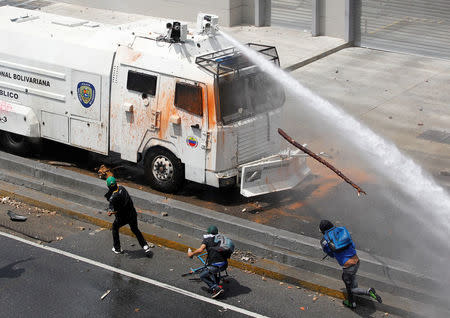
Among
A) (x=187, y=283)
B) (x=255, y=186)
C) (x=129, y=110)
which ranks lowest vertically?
(x=187, y=283)

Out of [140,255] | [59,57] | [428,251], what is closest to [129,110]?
[59,57]

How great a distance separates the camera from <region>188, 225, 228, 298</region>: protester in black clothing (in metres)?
10.6

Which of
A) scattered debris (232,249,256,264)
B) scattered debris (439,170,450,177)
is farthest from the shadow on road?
scattered debris (439,170,450,177)

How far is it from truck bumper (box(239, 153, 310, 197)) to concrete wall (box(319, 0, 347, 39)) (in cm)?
1065

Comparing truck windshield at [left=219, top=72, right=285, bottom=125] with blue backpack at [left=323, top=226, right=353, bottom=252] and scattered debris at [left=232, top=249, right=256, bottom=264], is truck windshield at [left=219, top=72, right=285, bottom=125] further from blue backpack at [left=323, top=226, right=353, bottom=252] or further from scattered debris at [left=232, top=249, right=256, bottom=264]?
blue backpack at [left=323, top=226, right=353, bottom=252]

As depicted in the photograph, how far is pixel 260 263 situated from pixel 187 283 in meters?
1.14

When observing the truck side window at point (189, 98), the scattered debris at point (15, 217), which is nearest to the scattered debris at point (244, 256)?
the truck side window at point (189, 98)

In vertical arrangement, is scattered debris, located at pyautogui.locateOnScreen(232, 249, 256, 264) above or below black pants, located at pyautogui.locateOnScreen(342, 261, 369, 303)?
below

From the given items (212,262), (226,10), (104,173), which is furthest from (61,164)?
(226,10)

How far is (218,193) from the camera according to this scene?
13922 mm

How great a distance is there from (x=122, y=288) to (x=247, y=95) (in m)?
3.97

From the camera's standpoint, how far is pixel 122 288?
1112 centimetres

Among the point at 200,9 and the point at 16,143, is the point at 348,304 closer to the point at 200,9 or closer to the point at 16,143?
the point at 16,143

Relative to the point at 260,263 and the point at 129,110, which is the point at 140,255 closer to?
the point at 260,263
